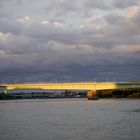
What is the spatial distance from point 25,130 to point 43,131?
134 inches

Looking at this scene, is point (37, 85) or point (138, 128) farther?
point (37, 85)

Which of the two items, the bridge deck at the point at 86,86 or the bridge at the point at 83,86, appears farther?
the bridge at the point at 83,86

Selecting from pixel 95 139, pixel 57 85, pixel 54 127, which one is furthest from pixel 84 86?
pixel 95 139

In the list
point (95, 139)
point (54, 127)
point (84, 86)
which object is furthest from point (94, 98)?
point (95, 139)

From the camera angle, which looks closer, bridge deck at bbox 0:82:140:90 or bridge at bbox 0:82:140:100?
bridge deck at bbox 0:82:140:90

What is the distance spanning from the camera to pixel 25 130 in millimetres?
57219

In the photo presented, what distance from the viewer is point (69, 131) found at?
5481 centimetres

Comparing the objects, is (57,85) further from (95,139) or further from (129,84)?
Result: (95,139)

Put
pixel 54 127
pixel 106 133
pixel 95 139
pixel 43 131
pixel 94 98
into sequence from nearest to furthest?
pixel 95 139, pixel 106 133, pixel 43 131, pixel 54 127, pixel 94 98

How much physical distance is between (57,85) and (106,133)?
11273 centimetres

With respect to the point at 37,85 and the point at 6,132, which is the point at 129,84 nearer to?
the point at 37,85

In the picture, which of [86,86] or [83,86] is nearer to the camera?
[83,86]

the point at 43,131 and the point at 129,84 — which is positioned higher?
the point at 129,84

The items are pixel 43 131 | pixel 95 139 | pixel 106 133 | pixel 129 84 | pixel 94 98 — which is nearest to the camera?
pixel 95 139
